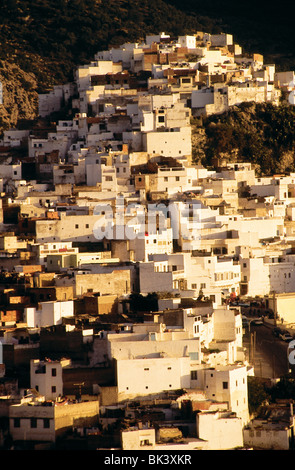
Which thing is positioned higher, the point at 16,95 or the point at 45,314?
the point at 16,95

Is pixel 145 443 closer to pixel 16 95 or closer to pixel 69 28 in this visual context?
pixel 16 95

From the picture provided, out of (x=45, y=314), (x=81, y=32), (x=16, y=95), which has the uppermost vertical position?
(x=81, y=32)

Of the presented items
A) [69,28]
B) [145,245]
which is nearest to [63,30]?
[69,28]

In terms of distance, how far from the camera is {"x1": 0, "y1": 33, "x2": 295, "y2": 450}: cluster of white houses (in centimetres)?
4716

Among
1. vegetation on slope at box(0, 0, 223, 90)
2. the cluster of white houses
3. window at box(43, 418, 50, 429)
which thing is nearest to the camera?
window at box(43, 418, 50, 429)

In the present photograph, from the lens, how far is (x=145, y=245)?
59562 mm

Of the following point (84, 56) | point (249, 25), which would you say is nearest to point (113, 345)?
point (84, 56)

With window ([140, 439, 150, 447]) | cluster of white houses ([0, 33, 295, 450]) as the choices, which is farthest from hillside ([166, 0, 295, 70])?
window ([140, 439, 150, 447])

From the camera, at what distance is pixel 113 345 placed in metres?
48.6

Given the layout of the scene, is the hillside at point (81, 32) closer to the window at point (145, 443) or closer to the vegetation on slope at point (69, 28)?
the vegetation on slope at point (69, 28)

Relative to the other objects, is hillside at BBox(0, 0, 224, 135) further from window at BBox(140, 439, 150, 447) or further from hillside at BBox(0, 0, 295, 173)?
window at BBox(140, 439, 150, 447)

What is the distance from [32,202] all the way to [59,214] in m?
3.37

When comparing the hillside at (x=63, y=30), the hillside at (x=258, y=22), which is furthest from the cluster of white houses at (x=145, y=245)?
the hillside at (x=258, y=22)

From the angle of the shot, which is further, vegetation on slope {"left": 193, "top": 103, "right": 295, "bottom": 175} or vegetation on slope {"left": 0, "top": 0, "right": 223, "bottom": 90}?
vegetation on slope {"left": 0, "top": 0, "right": 223, "bottom": 90}
